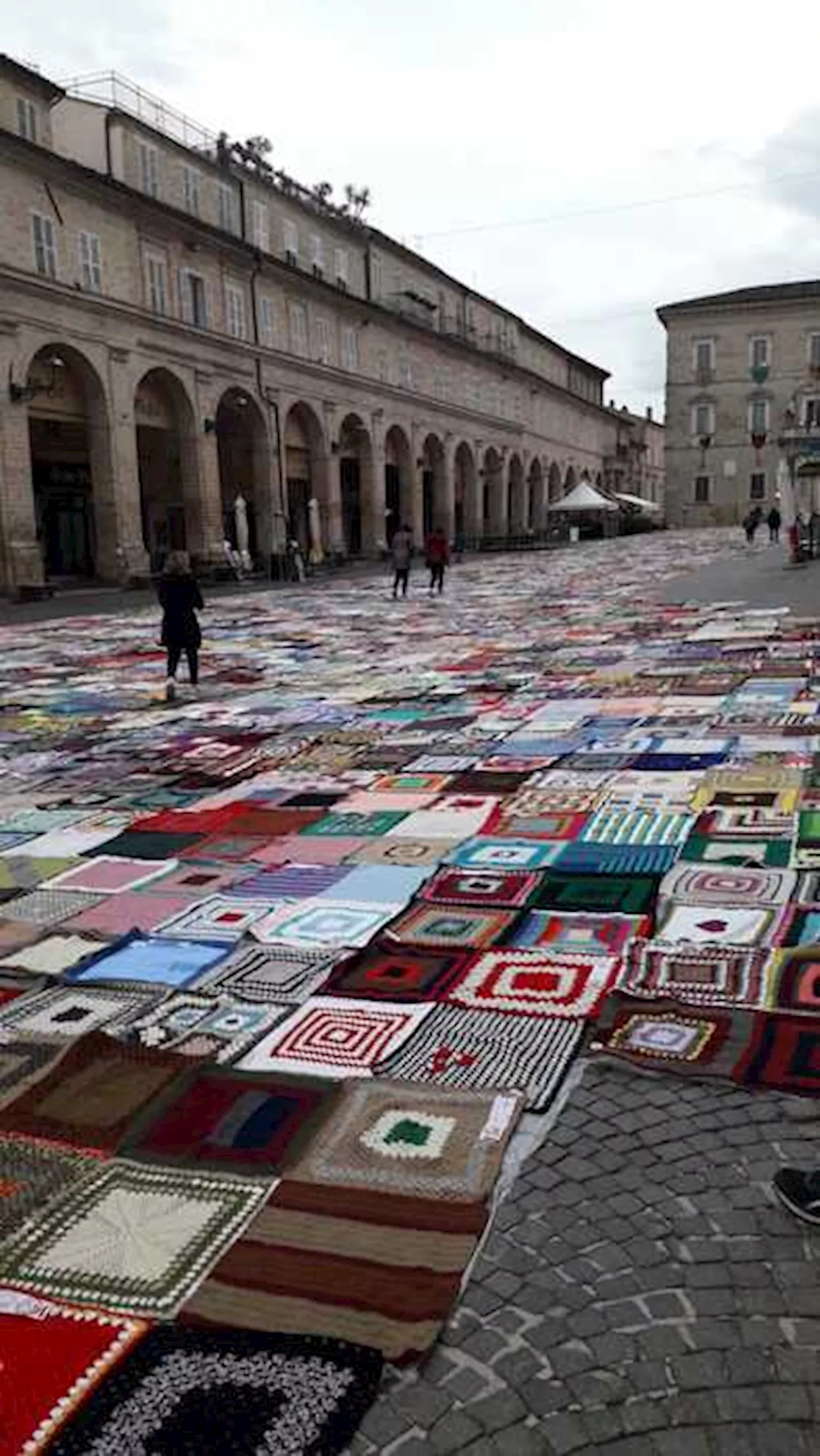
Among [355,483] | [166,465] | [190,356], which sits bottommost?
[355,483]

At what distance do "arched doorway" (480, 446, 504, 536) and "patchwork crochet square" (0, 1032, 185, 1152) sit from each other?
60167 millimetres

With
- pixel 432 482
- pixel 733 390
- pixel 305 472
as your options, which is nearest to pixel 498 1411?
pixel 305 472

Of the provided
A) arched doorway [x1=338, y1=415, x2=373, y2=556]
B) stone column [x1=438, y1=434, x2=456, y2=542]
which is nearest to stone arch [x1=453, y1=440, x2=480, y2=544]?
stone column [x1=438, y1=434, x2=456, y2=542]

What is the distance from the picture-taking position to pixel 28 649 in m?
18.4

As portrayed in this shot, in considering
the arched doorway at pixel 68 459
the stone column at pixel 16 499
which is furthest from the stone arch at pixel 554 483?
the stone column at pixel 16 499

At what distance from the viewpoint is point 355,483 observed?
50875 millimetres

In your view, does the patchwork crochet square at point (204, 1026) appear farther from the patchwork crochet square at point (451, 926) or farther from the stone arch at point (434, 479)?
the stone arch at point (434, 479)

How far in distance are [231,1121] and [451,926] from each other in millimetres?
1819

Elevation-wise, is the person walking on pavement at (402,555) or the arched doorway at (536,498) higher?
the arched doorway at (536,498)

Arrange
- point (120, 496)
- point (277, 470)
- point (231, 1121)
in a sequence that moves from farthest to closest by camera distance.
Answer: point (277, 470) < point (120, 496) < point (231, 1121)

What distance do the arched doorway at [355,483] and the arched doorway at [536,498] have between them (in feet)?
73.9

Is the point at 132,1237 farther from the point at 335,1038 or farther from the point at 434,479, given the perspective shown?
the point at 434,479

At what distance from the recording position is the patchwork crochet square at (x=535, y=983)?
4297mm

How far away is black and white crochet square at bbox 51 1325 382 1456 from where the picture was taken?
228 cm
